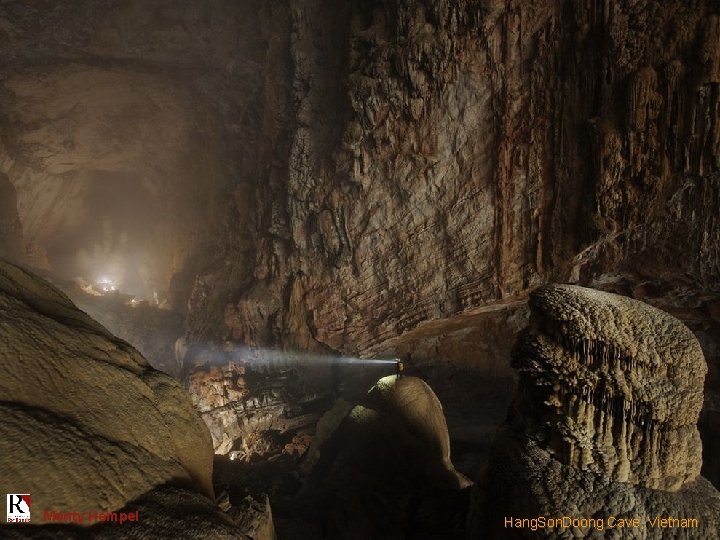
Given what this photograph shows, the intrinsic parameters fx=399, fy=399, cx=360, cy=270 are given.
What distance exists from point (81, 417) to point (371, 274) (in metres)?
8.82

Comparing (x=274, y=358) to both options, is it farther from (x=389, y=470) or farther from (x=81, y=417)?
(x=81, y=417)

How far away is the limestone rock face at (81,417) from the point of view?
235cm

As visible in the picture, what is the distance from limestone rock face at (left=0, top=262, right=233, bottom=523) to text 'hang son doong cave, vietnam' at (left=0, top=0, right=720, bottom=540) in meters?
0.02

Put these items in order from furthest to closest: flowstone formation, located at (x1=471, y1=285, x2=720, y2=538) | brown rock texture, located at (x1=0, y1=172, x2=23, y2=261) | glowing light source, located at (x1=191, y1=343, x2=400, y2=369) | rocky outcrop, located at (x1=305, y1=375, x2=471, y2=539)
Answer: brown rock texture, located at (x1=0, y1=172, x2=23, y2=261), glowing light source, located at (x1=191, y1=343, x2=400, y2=369), rocky outcrop, located at (x1=305, y1=375, x2=471, y2=539), flowstone formation, located at (x1=471, y1=285, x2=720, y2=538)

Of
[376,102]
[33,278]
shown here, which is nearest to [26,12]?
[376,102]

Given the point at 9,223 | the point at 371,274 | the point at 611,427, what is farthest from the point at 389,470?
the point at 9,223

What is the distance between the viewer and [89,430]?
2.80 metres

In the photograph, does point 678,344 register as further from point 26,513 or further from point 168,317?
point 168,317

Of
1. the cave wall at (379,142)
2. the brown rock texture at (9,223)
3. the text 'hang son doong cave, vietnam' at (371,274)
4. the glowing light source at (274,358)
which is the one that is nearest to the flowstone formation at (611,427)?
the text 'hang son doong cave, vietnam' at (371,274)

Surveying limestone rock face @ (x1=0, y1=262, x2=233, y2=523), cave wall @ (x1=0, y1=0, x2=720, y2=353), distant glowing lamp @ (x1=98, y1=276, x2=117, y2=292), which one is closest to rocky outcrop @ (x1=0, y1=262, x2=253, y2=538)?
limestone rock face @ (x1=0, y1=262, x2=233, y2=523)

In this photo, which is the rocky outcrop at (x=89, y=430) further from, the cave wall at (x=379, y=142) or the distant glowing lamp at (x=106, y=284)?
the distant glowing lamp at (x=106, y=284)

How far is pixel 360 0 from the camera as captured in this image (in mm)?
10750

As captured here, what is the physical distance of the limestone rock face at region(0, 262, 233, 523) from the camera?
2.35m

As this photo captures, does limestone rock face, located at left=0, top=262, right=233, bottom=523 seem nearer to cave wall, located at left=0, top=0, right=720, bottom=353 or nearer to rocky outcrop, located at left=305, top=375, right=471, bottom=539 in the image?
rocky outcrop, located at left=305, top=375, right=471, bottom=539
